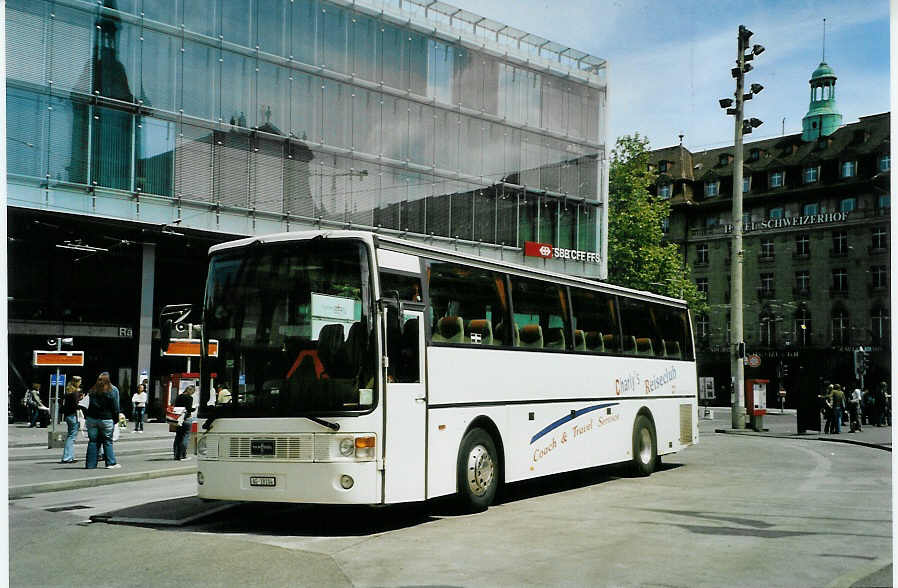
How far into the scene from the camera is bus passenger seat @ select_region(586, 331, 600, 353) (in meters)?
14.7

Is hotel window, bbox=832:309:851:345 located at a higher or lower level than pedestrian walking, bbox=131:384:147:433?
higher

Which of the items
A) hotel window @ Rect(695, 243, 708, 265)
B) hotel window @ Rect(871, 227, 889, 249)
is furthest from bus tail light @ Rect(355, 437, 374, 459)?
hotel window @ Rect(695, 243, 708, 265)

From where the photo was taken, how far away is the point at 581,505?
40.2 ft

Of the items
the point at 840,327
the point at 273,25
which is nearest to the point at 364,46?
the point at 273,25

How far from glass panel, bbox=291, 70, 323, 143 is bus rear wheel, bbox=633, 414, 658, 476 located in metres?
21.0

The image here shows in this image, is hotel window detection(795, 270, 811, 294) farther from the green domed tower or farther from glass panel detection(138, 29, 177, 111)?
the green domed tower

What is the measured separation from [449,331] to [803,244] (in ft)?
128

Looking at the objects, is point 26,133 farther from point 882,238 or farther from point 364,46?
point 882,238

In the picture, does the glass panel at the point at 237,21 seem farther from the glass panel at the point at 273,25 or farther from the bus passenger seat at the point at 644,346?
the bus passenger seat at the point at 644,346

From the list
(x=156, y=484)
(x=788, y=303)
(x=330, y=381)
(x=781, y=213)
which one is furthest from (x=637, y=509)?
(x=788, y=303)

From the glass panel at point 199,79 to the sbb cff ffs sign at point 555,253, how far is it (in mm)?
14897

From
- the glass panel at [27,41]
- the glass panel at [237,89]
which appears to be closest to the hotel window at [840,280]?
the glass panel at [237,89]

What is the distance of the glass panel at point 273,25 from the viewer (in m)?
34.0

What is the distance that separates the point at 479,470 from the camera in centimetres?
1162
